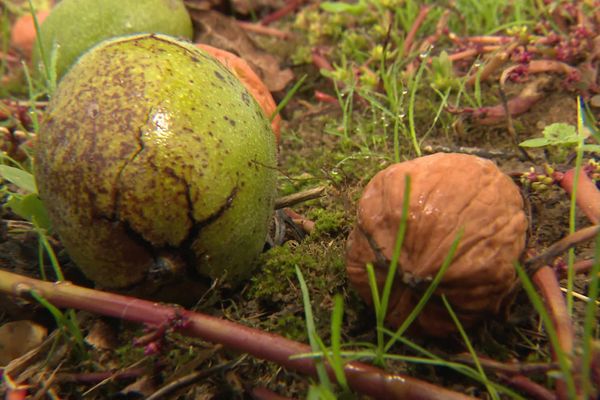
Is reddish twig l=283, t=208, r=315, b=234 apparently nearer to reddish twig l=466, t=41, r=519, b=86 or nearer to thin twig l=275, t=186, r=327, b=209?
thin twig l=275, t=186, r=327, b=209

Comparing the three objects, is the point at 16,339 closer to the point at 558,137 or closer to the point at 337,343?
the point at 337,343

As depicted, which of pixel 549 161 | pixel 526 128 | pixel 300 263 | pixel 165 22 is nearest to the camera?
pixel 300 263

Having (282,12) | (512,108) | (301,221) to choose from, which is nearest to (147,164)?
(301,221)

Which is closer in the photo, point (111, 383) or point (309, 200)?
point (111, 383)

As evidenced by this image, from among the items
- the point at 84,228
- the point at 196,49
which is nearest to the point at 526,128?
the point at 196,49

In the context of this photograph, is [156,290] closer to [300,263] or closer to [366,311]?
[300,263]

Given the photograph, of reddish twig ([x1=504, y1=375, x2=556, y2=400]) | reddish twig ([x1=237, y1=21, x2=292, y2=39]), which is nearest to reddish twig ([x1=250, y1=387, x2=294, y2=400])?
reddish twig ([x1=504, y1=375, x2=556, y2=400])
